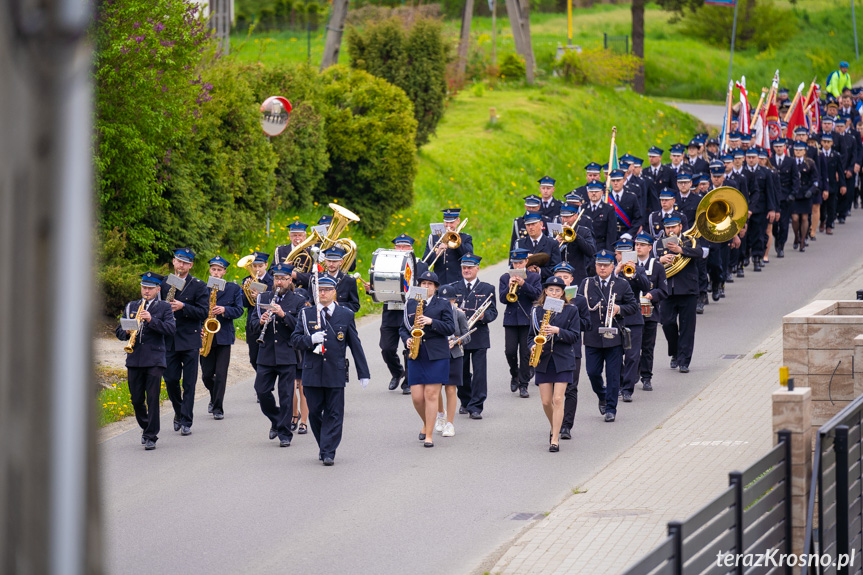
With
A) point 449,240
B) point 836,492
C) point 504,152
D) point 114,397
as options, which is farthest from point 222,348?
point 504,152

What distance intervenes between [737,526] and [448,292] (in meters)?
6.76

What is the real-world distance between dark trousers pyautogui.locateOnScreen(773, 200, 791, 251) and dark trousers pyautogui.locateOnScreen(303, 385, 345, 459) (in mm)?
13636

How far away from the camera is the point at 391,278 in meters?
14.7

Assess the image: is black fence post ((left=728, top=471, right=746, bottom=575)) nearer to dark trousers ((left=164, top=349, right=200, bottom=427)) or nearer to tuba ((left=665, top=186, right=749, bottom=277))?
dark trousers ((left=164, top=349, right=200, bottom=427))

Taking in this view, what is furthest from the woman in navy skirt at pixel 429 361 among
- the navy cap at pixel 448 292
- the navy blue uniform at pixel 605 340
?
the navy blue uniform at pixel 605 340

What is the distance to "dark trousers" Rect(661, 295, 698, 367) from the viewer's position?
621 inches

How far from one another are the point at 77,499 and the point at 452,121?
3298 cm

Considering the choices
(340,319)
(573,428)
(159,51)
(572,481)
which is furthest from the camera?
(159,51)

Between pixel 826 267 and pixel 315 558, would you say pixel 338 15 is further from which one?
pixel 315 558

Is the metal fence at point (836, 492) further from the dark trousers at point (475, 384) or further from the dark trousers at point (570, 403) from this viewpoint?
the dark trousers at point (475, 384)

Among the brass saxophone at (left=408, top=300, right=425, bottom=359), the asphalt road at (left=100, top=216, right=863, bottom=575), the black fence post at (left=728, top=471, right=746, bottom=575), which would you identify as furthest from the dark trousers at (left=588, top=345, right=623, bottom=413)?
the black fence post at (left=728, top=471, right=746, bottom=575)

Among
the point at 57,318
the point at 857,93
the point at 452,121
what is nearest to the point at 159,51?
the point at 57,318

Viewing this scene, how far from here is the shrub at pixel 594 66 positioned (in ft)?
131

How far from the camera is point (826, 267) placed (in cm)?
2214
